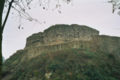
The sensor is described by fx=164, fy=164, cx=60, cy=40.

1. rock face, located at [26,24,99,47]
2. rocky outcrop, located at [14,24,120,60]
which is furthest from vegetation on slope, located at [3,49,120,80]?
rock face, located at [26,24,99,47]

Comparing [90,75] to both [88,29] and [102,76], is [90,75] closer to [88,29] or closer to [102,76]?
[102,76]

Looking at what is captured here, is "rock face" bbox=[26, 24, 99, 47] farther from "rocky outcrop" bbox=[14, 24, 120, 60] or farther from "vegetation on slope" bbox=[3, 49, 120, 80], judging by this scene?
"vegetation on slope" bbox=[3, 49, 120, 80]

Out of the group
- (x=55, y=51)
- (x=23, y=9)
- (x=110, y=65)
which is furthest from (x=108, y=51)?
(x=23, y=9)

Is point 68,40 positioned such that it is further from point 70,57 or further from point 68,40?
point 70,57

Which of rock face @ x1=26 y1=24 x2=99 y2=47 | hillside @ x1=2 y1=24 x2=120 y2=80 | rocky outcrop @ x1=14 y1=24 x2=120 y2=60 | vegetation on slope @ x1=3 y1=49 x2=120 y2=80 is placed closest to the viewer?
vegetation on slope @ x1=3 y1=49 x2=120 y2=80

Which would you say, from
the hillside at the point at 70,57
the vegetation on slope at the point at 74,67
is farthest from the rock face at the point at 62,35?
the vegetation on slope at the point at 74,67

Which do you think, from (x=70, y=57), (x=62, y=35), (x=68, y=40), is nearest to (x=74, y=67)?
(x=70, y=57)

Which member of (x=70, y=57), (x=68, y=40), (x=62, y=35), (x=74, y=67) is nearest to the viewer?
(x=74, y=67)

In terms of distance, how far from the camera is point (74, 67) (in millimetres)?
38594

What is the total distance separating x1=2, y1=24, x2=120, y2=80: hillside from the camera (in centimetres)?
3572

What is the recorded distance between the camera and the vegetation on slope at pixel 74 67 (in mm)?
34312

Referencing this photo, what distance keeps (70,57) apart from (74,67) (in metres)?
5.55

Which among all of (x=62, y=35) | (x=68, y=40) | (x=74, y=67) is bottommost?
(x=74, y=67)

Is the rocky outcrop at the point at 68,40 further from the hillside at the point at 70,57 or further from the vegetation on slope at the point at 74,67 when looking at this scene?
the vegetation on slope at the point at 74,67
